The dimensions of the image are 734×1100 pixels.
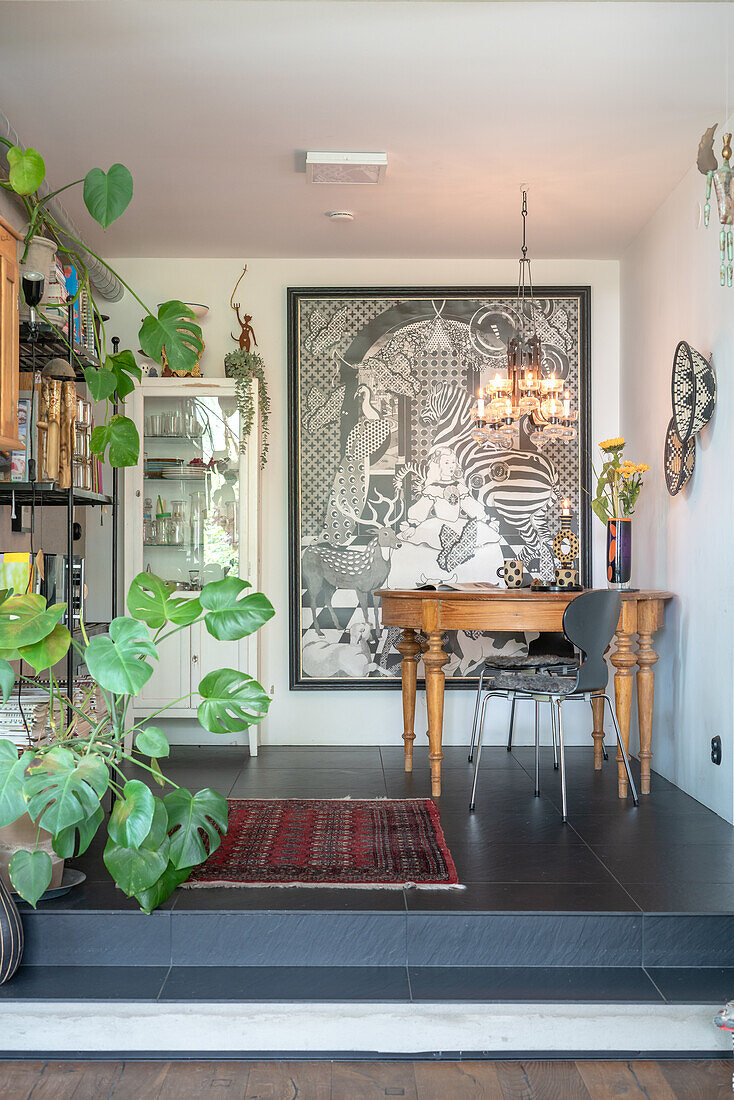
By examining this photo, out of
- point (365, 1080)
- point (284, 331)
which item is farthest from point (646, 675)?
point (284, 331)

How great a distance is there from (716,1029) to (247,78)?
10.7 ft

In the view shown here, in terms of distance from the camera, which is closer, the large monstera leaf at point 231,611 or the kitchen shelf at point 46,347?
the large monstera leaf at point 231,611

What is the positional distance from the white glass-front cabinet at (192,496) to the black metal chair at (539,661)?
1408 mm

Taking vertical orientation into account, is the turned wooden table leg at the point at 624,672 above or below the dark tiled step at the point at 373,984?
above

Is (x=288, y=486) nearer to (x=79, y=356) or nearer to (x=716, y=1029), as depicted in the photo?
(x=79, y=356)

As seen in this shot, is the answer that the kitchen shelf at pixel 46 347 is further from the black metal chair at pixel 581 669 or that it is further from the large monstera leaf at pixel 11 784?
the black metal chair at pixel 581 669

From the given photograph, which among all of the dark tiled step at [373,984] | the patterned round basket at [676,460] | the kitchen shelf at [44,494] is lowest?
the dark tiled step at [373,984]

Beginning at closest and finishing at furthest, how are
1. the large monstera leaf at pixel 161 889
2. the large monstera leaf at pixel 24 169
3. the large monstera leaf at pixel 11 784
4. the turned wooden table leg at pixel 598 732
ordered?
the large monstera leaf at pixel 11 784 < the large monstera leaf at pixel 161 889 < the large monstera leaf at pixel 24 169 < the turned wooden table leg at pixel 598 732

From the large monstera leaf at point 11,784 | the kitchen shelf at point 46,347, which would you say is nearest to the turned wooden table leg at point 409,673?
the kitchen shelf at point 46,347

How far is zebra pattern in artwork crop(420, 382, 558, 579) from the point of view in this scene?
5.39 meters

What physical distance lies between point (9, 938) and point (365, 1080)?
3.24ft

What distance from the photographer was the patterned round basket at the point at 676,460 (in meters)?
4.08

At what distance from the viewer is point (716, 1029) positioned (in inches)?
96.9

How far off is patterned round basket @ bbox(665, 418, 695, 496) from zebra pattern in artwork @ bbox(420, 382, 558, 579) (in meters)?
1.04
